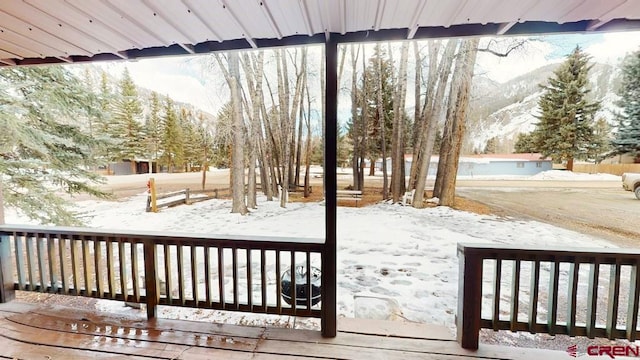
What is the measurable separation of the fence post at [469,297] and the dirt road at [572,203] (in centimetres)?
662

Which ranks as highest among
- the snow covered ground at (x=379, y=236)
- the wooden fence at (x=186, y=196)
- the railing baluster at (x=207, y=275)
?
the railing baluster at (x=207, y=275)

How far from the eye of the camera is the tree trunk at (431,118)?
786cm

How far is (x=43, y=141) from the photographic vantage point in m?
4.25

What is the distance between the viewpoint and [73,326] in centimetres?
213

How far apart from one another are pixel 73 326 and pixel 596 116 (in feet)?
37.3

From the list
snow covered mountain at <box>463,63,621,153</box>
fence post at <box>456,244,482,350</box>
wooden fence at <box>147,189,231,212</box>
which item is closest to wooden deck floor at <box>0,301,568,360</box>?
fence post at <box>456,244,482,350</box>

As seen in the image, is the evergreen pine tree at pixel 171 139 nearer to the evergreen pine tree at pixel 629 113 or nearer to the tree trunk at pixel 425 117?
the tree trunk at pixel 425 117

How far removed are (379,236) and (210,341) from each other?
16.3ft

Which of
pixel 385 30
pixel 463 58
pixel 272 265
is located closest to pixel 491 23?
pixel 385 30

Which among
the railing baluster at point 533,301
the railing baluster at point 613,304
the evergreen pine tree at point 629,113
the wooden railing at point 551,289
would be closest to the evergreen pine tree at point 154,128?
the wooden railing at point 551,289

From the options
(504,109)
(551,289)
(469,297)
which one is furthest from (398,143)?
(469,297)

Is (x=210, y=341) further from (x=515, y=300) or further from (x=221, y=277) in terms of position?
(x=515, y=300)

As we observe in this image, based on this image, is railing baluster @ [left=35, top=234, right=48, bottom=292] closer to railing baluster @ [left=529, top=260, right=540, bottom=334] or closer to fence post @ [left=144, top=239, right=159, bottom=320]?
fence post @ [left=144, top=239, right=159, bottom=320]

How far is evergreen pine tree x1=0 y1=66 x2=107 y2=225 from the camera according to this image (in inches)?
157
